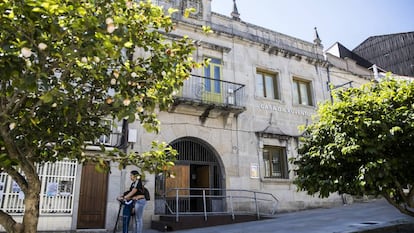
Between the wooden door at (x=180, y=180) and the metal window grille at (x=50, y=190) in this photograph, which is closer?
the metal window grille at (x=50, y=190)

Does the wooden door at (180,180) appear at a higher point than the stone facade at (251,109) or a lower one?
lower

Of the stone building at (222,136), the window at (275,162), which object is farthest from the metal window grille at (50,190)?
the window at (275,162)

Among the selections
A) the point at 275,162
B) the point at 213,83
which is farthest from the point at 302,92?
the point at 213,83

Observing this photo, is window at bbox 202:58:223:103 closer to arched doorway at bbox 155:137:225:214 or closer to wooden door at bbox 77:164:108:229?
arched doorway at bbox 155:137:225:214

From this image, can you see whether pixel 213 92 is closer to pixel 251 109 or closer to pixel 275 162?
pixel 251 109

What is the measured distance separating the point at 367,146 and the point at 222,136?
282 inches

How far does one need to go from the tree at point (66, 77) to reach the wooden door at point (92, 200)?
18.5 feet

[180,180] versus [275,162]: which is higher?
[275,162]

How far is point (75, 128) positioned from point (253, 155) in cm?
924

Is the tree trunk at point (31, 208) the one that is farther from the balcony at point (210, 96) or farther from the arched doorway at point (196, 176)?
the balcony at point (210, 96)

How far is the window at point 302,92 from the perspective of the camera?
14.8m

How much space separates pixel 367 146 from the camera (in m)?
5.16

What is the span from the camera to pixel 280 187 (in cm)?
1252

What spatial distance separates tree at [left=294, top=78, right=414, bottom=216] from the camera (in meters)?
5.05
